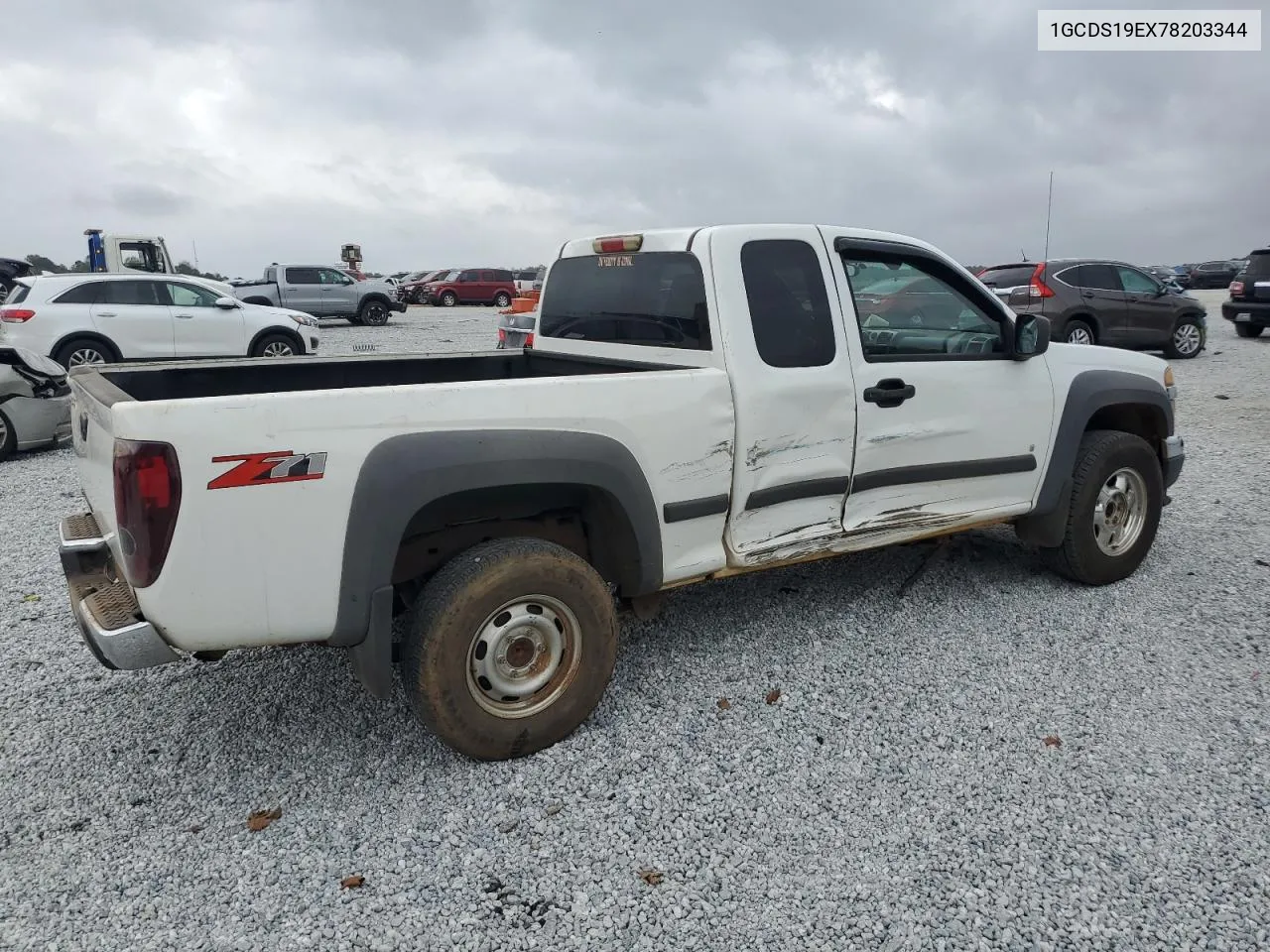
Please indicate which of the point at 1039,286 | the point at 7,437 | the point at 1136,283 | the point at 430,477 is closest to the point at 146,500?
the point at 430,477

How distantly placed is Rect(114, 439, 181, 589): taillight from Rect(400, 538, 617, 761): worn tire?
80cm

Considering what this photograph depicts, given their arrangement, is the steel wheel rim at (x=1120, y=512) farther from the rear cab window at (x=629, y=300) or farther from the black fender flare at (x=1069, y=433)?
the rear cab window at (x=629, y=300)

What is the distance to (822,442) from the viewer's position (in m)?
3.50

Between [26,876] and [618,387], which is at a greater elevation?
[618,387]

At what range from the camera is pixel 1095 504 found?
4.42 meters

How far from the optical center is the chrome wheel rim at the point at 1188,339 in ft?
47.5

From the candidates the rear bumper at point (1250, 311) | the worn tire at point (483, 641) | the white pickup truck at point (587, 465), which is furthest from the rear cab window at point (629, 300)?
the rear bumper at point (1250, 311)

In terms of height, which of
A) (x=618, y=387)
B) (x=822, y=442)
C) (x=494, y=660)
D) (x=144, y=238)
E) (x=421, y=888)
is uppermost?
(x=144, y=238)

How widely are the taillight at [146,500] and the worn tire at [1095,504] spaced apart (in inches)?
157

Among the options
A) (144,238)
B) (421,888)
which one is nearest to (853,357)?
(421,888)

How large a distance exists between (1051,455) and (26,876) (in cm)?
434

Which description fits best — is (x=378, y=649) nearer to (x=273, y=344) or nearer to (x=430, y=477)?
(x=430, y=477)

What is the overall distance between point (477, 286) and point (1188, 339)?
24.6 metres

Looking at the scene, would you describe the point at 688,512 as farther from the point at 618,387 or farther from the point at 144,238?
the point at 144,238
